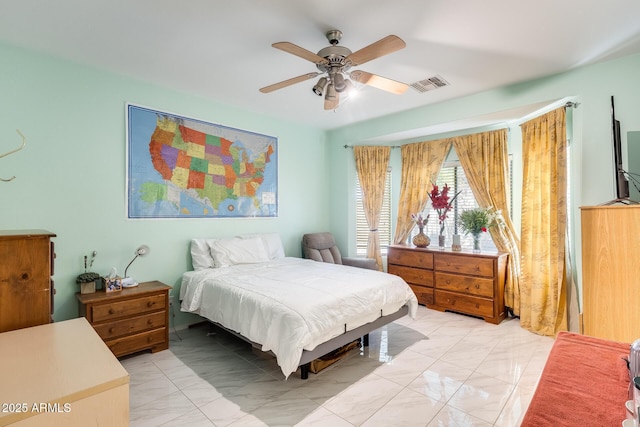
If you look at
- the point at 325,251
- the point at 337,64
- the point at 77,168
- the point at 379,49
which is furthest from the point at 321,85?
the point at 325,251

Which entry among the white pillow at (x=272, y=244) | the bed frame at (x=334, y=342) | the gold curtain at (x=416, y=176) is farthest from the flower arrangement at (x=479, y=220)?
the white pillow at (x=272, y=244)

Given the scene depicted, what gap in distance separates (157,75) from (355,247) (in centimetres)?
367

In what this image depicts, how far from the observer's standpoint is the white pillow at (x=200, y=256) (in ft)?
11.5

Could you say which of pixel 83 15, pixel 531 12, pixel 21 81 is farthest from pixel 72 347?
pixel 531 12

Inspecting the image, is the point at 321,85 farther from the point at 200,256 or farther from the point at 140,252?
the point at 140,252

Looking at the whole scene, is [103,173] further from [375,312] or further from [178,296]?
[375,312]

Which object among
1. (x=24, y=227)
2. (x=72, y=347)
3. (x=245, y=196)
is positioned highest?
(x=245, y=196)

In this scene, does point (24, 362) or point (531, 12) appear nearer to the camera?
point (24, 362)

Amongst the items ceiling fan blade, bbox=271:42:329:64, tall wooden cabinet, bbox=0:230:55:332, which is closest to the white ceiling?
ceiling fan blade, bbox=271:42:329:64

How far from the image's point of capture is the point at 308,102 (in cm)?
386

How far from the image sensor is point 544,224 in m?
3.34

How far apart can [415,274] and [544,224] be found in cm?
169

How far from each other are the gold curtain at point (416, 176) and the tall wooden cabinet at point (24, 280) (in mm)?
4329

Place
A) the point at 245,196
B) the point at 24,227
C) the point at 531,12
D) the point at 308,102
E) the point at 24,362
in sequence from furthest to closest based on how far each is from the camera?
the point at 245,196 → the point at 308,102 → the point at 24,227 → the point at 531,12 → the point at 24,362
